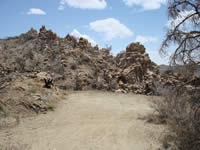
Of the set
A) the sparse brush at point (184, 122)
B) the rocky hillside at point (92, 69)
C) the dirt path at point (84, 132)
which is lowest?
the dirt path at point (84, 132)

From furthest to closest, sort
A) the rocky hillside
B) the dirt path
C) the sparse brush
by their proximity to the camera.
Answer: the rocky hillside, the dirt path, the sparse brush

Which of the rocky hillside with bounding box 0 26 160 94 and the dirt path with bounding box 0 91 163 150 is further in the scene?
the rocky hillside with bounding box 0 26 160 94

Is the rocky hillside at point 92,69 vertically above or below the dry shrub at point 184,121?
above

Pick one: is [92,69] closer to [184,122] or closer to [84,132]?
[84,132]

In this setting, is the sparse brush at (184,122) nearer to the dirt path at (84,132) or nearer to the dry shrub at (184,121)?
the dry shrub at (184,121)

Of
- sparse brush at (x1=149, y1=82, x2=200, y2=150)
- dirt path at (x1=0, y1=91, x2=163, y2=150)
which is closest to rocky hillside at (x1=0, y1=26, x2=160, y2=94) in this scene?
dirt path at (x1=0, y1=91, x2=163, y2=150)

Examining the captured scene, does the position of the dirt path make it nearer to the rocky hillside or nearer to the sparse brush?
the sparse brush

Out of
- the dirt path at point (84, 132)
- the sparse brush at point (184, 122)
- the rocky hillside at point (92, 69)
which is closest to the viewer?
the sparse brush at point (184, 122)

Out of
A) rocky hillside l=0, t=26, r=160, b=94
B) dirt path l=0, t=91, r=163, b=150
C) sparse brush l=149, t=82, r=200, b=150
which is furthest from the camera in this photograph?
rocky hillside l=0, t=26, r=160, b=94

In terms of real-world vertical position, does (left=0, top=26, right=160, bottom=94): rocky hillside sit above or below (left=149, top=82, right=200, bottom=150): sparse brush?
above

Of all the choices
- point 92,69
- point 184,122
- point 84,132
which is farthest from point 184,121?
point 92,69

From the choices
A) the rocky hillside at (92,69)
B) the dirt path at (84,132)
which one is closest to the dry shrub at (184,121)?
the dirt path at (84,132)

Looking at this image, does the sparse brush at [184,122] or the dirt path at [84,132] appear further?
the dirt path at [84,132]

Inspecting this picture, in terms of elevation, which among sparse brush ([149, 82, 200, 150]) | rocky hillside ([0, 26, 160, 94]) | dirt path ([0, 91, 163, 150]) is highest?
rocky hillside ([0, 26, 160, 94])
